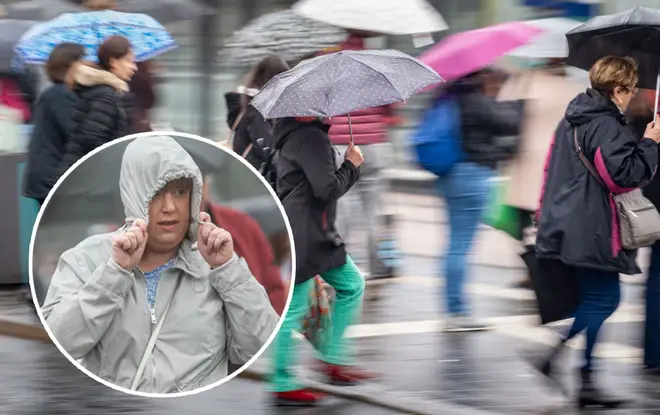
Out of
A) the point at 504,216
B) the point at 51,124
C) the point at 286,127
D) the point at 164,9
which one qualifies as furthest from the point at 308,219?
the point at 164,9

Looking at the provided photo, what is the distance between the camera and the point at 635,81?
6.45m

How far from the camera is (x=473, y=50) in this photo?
7973 millimetres

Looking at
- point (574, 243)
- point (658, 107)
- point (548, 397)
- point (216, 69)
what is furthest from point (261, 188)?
point (216, 69)

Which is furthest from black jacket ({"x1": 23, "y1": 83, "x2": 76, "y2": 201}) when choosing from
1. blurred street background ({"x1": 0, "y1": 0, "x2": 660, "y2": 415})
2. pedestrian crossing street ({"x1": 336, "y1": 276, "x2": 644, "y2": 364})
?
pedestrian crossing street ({"x1": 336, "y1": 276, "x2": 644, "y2": 364})

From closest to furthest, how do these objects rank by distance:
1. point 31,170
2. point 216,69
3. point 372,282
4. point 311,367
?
1. point 311,367
2. point 31,170
3. point 372,282
4. point 216,69

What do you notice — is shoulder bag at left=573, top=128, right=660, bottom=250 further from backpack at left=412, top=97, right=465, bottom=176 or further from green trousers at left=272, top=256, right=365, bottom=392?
backpack at left=412, top=97, right=465, bottom=176

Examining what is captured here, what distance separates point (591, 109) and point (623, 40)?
2.43ft

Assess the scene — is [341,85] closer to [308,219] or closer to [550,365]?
[308,219]

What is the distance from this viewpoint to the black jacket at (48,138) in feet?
27.9

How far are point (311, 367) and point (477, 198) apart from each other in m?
1.57

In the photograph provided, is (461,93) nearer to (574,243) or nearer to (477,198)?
(477,198)

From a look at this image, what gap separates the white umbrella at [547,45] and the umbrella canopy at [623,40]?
168 centimetres

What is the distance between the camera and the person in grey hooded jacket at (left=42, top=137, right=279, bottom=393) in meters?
4.15

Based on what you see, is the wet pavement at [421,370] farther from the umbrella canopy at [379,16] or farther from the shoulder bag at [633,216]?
the umbrella canopy at [379,16]
